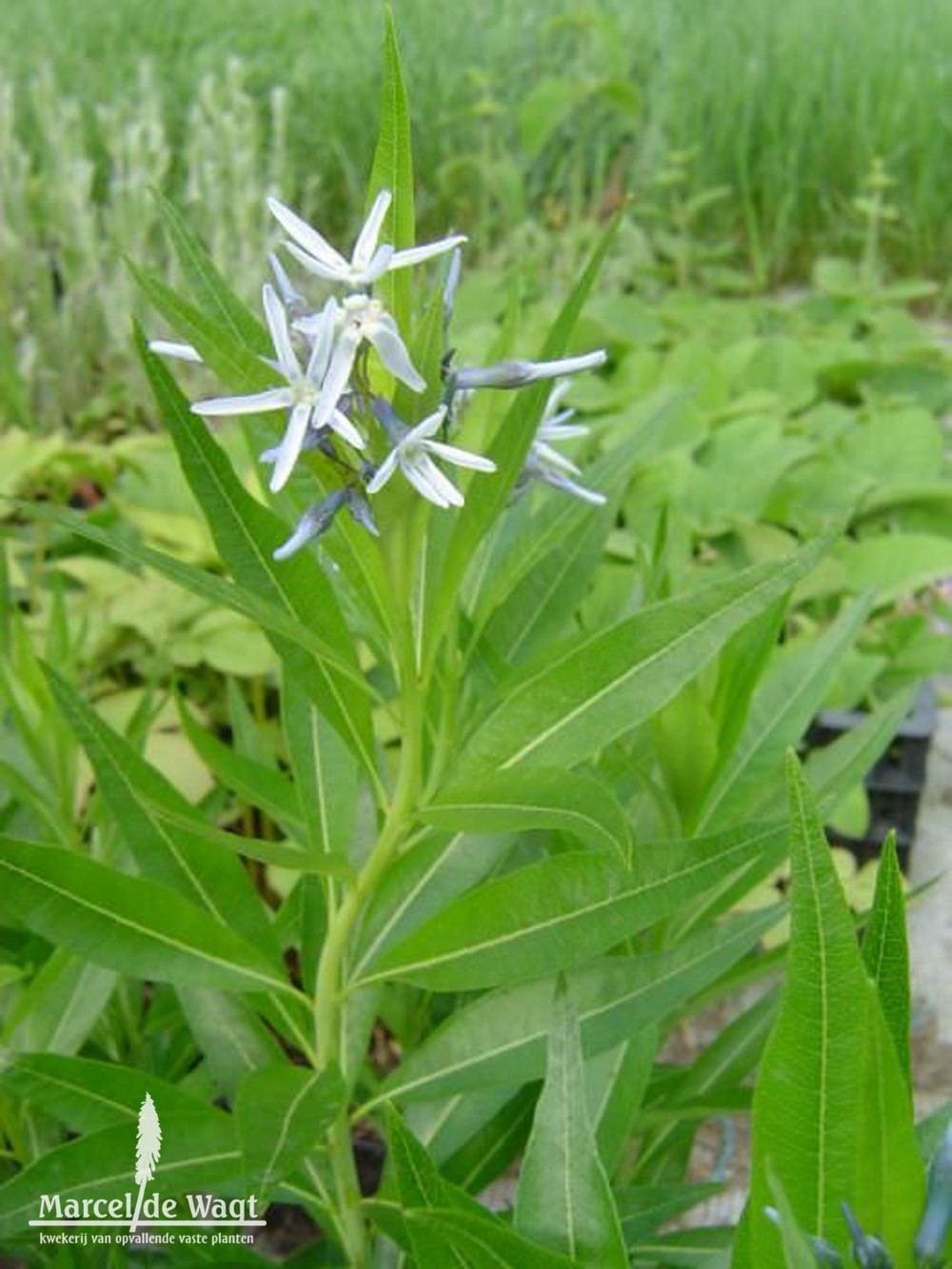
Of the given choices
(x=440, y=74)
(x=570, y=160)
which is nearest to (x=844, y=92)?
(x=570, y=160)

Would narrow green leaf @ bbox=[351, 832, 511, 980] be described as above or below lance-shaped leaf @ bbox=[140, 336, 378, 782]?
below

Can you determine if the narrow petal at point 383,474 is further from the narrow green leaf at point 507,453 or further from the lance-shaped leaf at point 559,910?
the lance-shaped leaf at point 559,910

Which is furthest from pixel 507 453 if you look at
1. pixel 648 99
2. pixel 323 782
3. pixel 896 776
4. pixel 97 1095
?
pixel 648 99

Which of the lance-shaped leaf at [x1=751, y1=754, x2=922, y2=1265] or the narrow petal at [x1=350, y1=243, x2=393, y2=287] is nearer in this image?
the lance-shaped leaf at [x1=751, y1=754, x2=922, y2=1265]

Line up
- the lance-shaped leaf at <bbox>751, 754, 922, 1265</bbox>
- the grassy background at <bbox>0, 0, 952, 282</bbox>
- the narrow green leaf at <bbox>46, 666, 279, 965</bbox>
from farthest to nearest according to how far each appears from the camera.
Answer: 1. the grassy background at <bbox>0, 0, 952, 282</bbox>
2. the narrow green leaf at <bbox>46, 666, 279, 965</bbox>
3. the lance-shaped leaf at <bbox>751, 754, 922, 1265</bbox>

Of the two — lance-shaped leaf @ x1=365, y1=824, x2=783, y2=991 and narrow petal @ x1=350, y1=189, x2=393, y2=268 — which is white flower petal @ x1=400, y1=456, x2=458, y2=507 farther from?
lance-shaped leaf @ x1=365, y1=824, x2=783, y2=991

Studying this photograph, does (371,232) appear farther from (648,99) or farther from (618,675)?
(648,99)

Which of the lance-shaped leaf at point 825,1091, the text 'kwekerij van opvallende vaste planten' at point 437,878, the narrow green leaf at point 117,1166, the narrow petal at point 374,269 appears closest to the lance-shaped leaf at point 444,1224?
the text 'kwekerij van opvallende vaste planten' at point 437,878

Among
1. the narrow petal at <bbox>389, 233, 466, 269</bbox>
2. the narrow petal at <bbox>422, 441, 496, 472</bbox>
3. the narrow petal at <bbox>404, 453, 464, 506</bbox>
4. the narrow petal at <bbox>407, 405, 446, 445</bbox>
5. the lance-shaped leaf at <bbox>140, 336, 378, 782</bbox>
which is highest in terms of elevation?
the narrow petal at <bbox>389, 233, 466, 269</bbox>

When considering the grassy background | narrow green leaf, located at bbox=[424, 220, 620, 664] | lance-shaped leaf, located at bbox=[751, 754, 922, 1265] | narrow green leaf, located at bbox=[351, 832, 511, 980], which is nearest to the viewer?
lance-shaped leaf, located at bbox=[751, 754, 922, 1265]

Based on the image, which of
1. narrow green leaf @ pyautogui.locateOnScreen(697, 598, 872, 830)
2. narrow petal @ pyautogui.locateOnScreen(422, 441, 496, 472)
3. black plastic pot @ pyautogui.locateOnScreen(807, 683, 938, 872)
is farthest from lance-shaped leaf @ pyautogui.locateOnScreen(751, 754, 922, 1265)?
black plastic pot @ pyautogui.locateOnScreen(807, 683, 938, 872)
